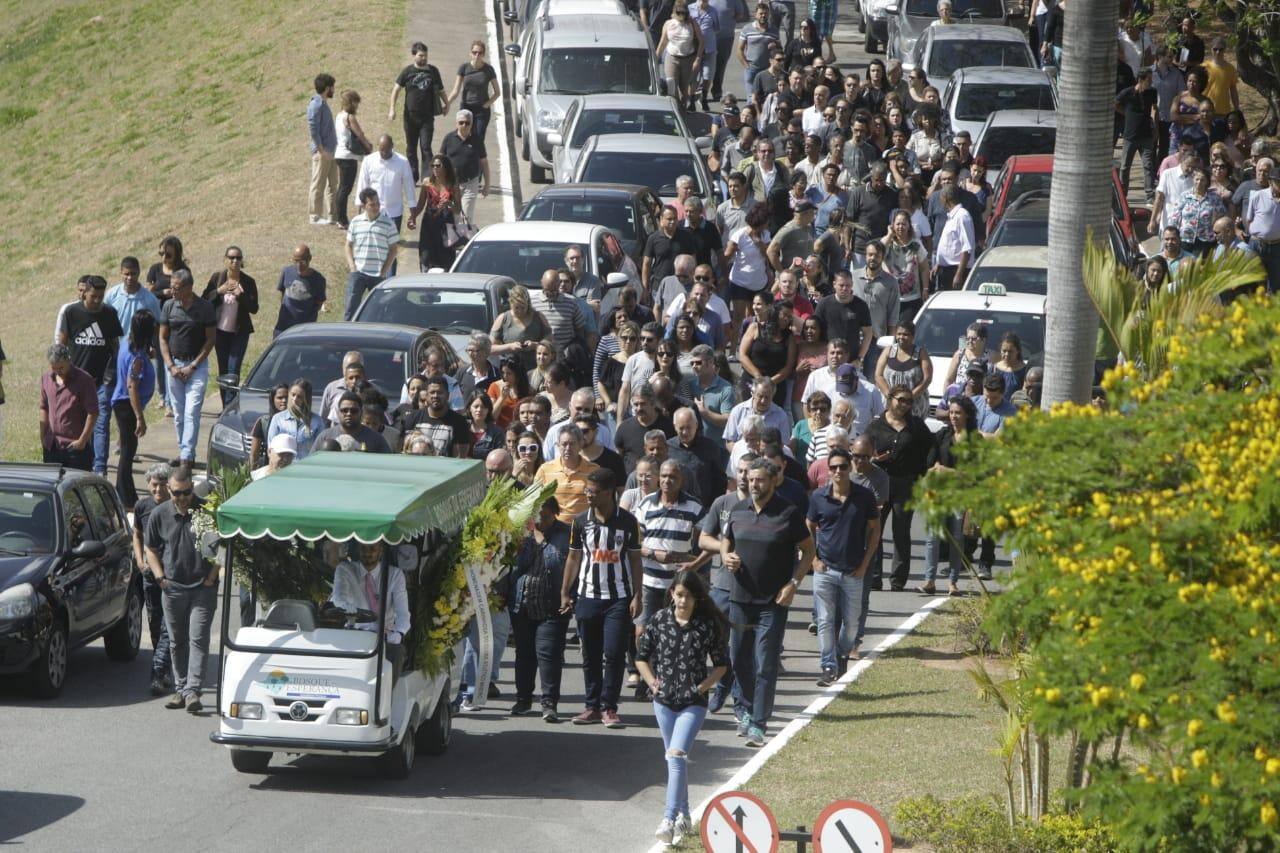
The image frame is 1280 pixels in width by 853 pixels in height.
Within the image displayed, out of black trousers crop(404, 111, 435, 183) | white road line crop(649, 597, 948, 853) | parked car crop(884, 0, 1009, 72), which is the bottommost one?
white road line crop(649, 597, 948, 853)

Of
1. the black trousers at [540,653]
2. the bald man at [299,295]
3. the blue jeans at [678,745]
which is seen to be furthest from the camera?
the bald man at [299,295]

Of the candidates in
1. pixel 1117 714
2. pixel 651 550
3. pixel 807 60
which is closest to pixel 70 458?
pixel 651 550

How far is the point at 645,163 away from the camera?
27.9 metres

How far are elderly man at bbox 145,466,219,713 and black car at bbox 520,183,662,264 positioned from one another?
1058cm

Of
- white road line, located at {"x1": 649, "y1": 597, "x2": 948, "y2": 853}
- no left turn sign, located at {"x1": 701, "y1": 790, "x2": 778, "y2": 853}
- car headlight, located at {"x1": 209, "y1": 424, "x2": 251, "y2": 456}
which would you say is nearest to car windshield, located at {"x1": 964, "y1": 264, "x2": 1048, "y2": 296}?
white road line, located at {"x1": 649, "y1": 597, "x2": 948, "y2": 853}

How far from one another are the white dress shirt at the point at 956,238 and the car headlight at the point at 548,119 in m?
9.20

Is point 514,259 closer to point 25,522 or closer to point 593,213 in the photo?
point 593,213

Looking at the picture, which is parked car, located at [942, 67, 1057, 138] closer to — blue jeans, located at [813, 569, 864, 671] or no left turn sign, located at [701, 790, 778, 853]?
blue jeans, located at [813, 569, 864, 671]

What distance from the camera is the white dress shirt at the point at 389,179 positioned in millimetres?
26453

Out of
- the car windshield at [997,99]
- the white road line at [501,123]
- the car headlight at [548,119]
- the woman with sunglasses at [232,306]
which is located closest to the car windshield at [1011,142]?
the car windshield at [997,99]

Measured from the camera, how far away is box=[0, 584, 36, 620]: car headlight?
46.9 ft

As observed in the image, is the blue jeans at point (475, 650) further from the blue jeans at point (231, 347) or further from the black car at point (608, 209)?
the black car at point (608, 209)

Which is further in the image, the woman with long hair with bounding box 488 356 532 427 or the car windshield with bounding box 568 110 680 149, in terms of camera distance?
the car windshield with bounding box 568 110 680 149

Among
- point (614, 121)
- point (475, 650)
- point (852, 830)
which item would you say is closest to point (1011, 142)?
point (614, 121)
